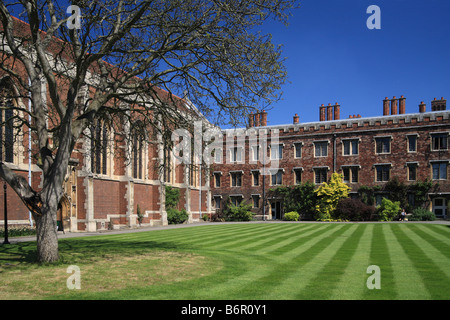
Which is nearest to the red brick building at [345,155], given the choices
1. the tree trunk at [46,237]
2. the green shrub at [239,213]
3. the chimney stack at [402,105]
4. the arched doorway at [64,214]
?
the chimney stack at [402,105]

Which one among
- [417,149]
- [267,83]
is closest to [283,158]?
[417,149]

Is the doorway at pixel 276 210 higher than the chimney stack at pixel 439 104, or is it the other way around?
the chimney stack at pixel 439 104

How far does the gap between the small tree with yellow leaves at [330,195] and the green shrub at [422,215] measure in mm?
6305

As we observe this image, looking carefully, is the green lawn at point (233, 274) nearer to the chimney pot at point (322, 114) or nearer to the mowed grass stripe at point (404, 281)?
the mowed grass stripe at point (404, 281)

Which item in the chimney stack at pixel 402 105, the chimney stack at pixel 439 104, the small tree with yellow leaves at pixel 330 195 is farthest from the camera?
the chimney stack at pixel 402 105

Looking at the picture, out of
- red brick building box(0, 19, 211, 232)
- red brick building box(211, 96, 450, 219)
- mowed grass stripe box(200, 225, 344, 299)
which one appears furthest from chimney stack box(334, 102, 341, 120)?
mowed grass stripe box(200, 225, 344, 299)

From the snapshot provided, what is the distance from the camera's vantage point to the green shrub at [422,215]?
1394 inches

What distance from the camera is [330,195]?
39594mm

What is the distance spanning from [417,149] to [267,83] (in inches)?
1314

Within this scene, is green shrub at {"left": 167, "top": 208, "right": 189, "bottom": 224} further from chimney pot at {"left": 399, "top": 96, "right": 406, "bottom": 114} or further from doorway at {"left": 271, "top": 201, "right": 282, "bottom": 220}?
chimney pot at {"left": 399, "top": 96, "right": 406, "bottom": 114}

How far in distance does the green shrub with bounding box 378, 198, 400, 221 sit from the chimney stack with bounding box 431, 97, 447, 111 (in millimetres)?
11564

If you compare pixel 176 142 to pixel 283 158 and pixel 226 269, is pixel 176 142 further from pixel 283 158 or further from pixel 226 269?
pixel 283 158

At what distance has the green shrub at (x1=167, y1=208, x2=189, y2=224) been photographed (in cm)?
3750

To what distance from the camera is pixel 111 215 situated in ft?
99.7
